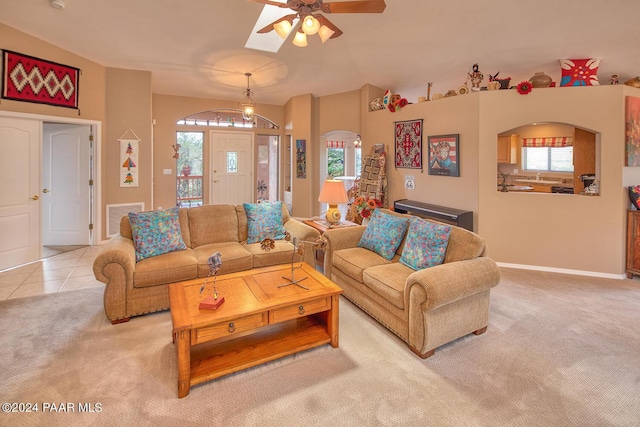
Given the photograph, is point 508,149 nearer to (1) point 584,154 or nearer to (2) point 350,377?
(1) point 584,154

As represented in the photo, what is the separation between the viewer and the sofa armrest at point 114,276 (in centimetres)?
280

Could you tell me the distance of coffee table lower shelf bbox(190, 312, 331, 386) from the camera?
2168 mm

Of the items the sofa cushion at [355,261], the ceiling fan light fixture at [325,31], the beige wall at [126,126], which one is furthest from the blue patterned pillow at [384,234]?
the beige wall at [126,126]

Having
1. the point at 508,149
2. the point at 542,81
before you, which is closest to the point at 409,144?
the point at 542,81

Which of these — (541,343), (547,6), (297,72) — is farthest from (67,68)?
(541,343)

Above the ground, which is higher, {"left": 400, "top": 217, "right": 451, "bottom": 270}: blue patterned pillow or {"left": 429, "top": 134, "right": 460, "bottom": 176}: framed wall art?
{"left": 429, "top": 134, "right": 460, "bottom": 176}: framed wall art

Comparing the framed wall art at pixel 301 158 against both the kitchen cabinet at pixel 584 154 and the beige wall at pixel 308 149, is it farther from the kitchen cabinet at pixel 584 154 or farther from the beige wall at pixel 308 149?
the kitchen cabinet at pixel 584 154

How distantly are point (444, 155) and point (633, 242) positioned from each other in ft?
8.26

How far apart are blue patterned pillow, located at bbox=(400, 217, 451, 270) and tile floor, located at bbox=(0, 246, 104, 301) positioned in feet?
11.2

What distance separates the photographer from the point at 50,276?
411cm

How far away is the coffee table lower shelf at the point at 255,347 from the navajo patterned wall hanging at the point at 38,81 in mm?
4401

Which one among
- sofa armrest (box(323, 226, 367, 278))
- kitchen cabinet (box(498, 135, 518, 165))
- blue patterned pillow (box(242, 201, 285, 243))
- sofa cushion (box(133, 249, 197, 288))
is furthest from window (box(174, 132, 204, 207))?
kitchen cabinet (box(498, 135, 518, 165))

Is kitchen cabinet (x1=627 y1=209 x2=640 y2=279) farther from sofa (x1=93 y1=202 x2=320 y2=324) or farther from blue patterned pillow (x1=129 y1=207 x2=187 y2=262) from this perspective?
blue patterned pillow (x1=129 y1=207 x2=187 y2=262)

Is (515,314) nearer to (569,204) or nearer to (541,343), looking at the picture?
(541,343)
